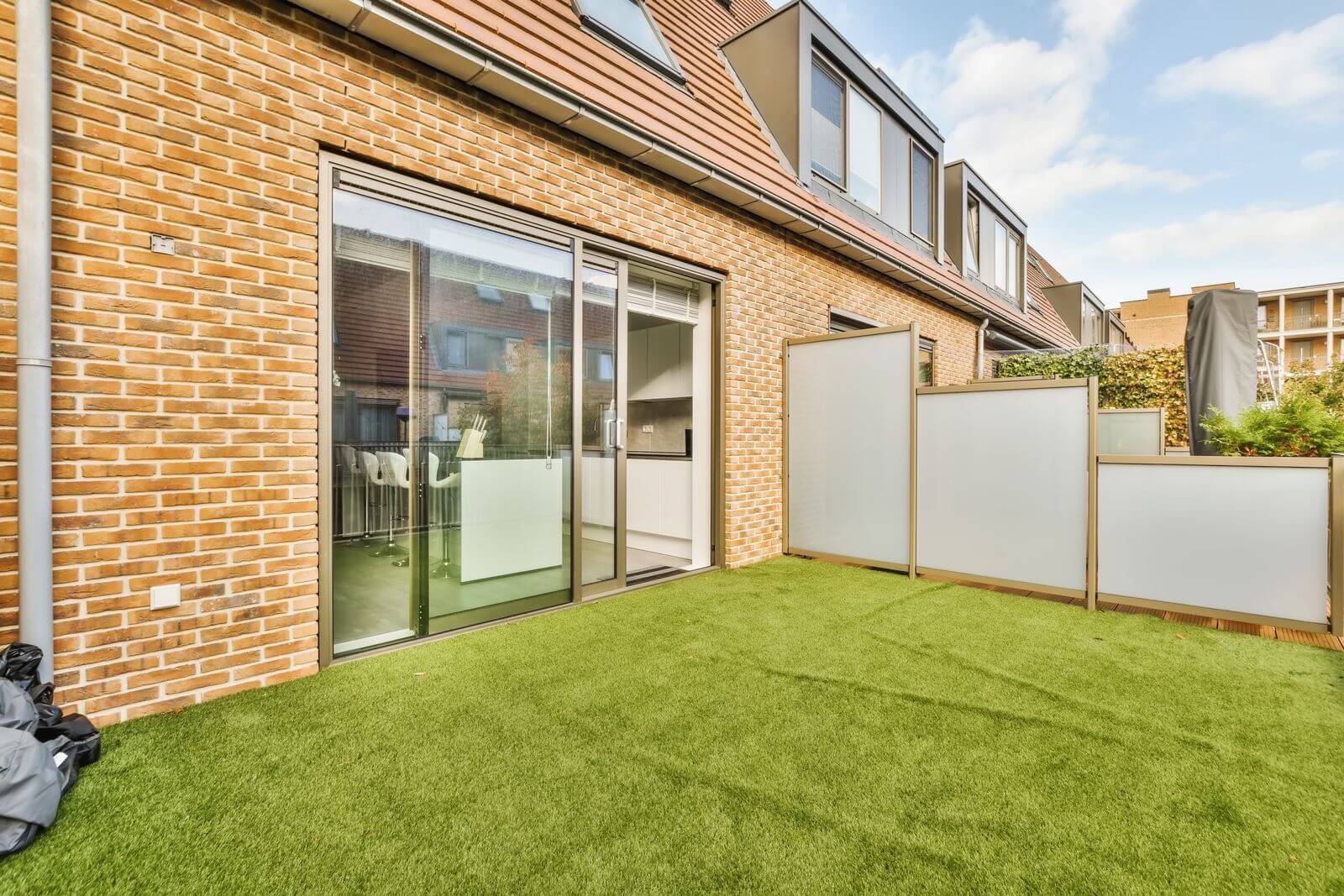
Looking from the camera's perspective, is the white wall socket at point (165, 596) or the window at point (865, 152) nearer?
the white wall socket at point (165, 596)

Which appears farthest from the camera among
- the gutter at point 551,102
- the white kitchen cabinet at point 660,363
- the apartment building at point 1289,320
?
the apartment building at point 1289,320

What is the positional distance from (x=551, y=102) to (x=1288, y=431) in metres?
5.31

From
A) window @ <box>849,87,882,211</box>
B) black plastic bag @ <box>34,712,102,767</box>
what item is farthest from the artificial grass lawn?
window @ <box>849,87,882,211</box>

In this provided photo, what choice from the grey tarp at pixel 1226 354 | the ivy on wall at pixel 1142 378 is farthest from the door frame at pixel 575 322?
the ivy on wall at pixel 1142 378

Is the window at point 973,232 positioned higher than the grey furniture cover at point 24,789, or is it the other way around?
the window at point 973,232

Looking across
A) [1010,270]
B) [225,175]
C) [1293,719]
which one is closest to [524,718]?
[225,175]

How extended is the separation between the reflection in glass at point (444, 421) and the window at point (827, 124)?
391 centimetres

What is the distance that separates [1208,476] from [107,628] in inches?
238

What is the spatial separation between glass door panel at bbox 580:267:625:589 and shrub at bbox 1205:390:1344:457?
14.2ft

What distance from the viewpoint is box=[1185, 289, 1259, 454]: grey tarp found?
472 cm

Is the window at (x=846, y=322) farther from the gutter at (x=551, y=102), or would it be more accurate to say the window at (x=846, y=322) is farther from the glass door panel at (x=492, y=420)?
the glass door panel at (x=492, y=420)

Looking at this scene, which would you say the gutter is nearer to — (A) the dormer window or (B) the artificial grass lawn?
(A) the dormer window

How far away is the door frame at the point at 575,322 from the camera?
9.21ft

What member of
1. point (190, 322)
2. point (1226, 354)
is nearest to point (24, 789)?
point (190, 322)
